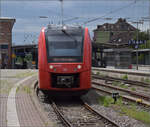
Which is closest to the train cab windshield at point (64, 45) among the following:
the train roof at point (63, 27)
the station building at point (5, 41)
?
the train roof at point (63, 27)

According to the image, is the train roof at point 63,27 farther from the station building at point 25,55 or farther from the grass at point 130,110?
the station building at point 25,55

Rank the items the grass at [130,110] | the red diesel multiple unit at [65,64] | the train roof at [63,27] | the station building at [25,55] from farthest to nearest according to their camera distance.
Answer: the station building at [25,55]
the train roof at [63,27]
the red diesel multiple unit at [65,64]
the grass at [130,110]

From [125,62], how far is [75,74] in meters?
26.6

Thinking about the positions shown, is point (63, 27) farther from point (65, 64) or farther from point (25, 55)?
point (25, 55)

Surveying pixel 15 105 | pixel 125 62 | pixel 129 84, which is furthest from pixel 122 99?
pixel 125 62

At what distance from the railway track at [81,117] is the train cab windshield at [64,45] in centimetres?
162

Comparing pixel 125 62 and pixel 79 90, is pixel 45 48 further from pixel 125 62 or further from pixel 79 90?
pixel 125 62

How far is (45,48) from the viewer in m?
10.3

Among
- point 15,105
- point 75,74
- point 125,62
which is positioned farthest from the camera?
point 125,62

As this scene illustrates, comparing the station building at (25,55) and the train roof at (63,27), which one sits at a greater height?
the train roof at (63,27)

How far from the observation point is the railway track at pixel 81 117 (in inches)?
286

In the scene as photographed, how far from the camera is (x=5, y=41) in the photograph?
47156 millimetres

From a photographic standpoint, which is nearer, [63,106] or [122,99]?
[63,106]

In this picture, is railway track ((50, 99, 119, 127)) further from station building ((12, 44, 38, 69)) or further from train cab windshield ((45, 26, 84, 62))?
station building ((12, 44, 38, 69))
